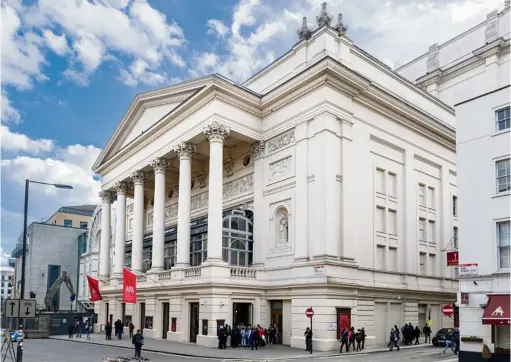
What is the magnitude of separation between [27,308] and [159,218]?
2561 cm

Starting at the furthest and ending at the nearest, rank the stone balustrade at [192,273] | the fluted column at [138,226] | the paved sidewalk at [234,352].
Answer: the fluted column at [138,226]
the stone balustrade at [192,273]
the paved sidewalk at [234,352]

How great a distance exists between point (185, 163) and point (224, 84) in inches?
274

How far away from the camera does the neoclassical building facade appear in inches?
1371

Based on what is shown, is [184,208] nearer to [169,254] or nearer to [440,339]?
[169,254]

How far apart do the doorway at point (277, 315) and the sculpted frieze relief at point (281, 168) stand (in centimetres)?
833

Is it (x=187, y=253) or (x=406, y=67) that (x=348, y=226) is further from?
(x=406, y=67)

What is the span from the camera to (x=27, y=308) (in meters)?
18.5

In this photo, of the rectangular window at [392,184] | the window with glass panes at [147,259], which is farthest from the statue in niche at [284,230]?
the window with glass panes at [147,259]

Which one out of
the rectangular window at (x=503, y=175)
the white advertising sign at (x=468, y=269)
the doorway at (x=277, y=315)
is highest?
the rectangular window at (x=503, y=175)

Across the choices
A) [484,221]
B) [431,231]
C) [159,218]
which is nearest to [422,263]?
[431,231]

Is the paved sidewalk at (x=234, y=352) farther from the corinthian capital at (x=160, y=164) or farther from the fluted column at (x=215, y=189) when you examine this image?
the corinthian capital at (x=160, y=164)

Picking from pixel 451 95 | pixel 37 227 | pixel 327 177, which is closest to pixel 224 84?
pixel 327 177

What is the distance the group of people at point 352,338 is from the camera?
31.4 metres

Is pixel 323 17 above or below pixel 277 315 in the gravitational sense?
above
